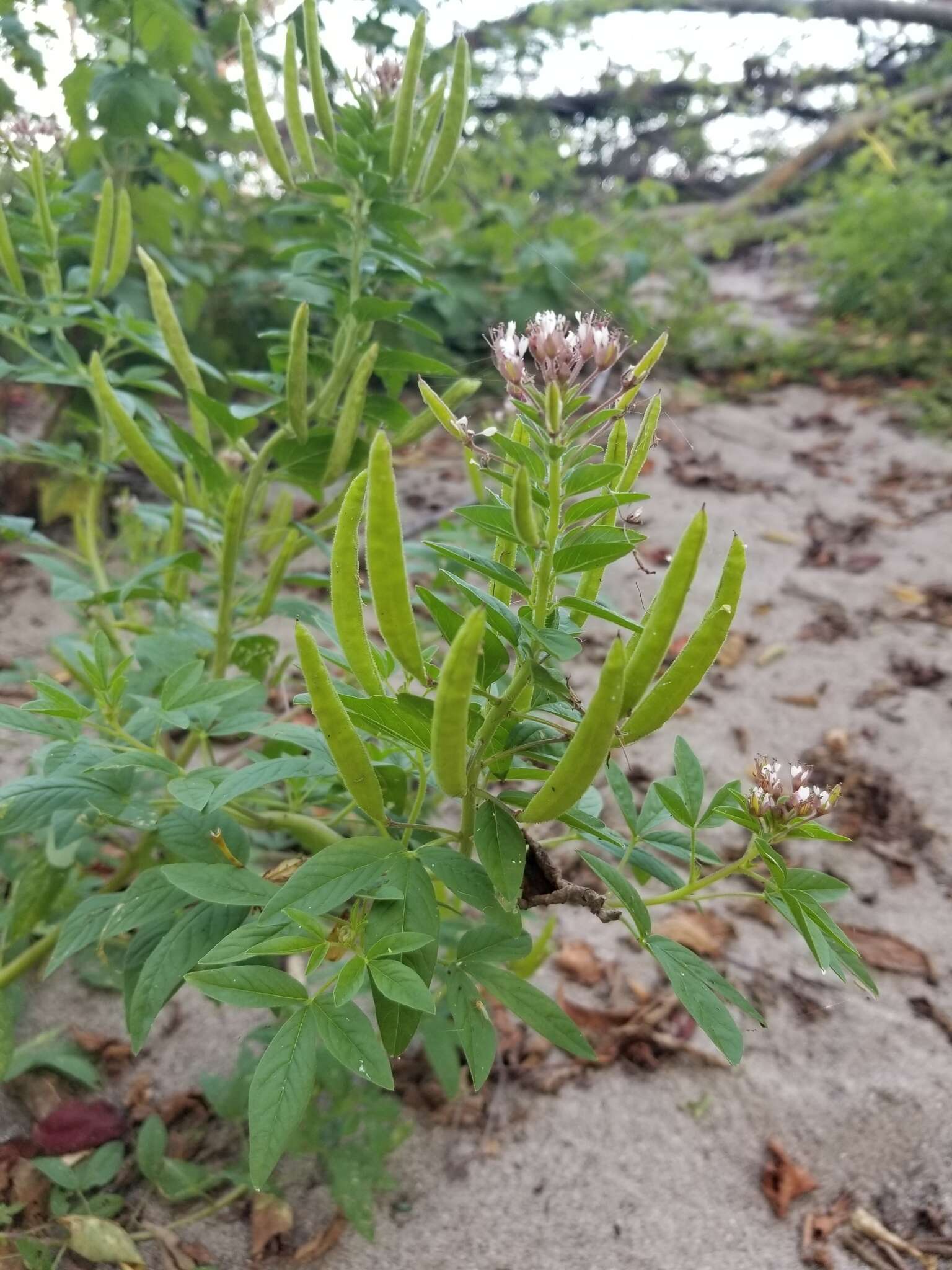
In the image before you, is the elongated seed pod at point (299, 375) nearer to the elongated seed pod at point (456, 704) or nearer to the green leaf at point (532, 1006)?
the elongated seed pod at point (456, 704)

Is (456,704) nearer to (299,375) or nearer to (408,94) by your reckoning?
(299,375)

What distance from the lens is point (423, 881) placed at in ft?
2.60

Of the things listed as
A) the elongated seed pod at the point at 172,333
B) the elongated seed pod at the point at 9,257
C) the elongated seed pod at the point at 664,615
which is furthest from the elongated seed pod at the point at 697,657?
the elongated seed pod at the point at 9,257

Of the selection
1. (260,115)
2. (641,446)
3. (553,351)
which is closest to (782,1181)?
(641,446)

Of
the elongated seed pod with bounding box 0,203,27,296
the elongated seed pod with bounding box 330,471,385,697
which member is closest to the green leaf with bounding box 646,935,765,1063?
the elongated seed pod with bounding box 330,471,385,697

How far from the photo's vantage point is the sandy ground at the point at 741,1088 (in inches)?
45.0

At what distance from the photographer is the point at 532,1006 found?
2.97 feet

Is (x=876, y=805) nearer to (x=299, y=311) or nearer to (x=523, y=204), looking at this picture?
(x=299, y=311)

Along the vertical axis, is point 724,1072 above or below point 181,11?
below

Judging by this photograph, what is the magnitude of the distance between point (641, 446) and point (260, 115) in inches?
37.7

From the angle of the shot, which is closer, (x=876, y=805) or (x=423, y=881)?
(x=423, y=881)

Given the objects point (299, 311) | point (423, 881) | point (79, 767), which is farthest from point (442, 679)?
point (299, 311)

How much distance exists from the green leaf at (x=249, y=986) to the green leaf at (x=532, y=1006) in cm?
21

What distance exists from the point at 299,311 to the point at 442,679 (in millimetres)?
678
